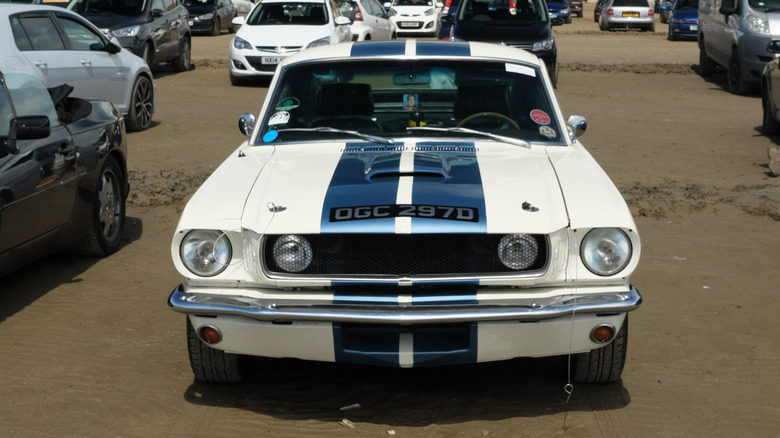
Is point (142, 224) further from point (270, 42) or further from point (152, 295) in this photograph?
point (270, 42)

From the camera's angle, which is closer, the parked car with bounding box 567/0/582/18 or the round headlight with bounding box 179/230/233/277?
the round headlight with bounding box 179/230/233/277

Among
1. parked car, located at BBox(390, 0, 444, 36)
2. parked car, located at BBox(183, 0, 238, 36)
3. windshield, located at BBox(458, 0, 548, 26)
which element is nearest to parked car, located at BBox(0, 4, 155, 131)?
windshield, located at BBox(458, 0, 548, 26)

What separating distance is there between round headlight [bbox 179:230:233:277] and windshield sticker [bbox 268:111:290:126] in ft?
4.71

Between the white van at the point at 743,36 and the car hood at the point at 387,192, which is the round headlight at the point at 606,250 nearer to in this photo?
the car hood at the point at 387,192

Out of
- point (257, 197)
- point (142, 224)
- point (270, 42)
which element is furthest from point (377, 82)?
point (270, 42)

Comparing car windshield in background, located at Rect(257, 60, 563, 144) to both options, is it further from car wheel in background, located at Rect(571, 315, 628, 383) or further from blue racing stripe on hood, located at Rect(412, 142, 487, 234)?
car wheel in background, located at Rect(571, 315, 628, 383)

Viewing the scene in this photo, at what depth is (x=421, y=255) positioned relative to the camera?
450cm

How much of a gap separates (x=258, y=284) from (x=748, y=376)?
254 cm

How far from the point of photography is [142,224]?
28.9ft

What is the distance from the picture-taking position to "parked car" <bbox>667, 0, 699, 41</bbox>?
29.8 m

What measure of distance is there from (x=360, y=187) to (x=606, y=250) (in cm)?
114

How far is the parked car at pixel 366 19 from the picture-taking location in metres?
22.1

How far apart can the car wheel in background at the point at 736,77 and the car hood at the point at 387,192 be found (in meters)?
13.2

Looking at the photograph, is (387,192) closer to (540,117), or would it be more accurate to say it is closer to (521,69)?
(540,117)
